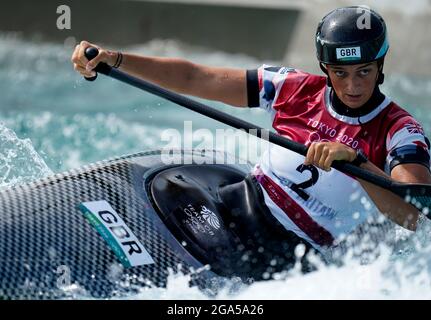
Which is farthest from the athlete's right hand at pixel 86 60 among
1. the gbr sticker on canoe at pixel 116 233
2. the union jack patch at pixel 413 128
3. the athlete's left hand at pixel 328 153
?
the union jack patch at pixel 413 128

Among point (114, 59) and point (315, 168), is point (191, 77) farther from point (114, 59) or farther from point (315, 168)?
point (315, 168)

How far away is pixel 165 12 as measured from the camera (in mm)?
10109

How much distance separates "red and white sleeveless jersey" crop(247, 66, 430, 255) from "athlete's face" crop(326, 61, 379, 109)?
0.26 ft

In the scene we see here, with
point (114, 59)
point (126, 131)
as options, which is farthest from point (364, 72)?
point (126, 131)

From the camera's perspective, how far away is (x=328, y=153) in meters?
3.13

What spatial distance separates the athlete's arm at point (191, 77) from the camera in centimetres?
381

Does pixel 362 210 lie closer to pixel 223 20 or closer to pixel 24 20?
pixel 223 20

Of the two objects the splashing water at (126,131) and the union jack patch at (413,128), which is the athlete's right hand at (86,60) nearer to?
the splashing water at (126,131)

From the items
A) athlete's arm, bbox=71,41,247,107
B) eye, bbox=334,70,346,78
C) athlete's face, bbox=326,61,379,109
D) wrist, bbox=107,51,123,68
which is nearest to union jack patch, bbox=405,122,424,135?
athlete's face, bbox=326,61,379,109

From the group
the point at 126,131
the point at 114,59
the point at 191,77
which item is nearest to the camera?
the point at 114,59

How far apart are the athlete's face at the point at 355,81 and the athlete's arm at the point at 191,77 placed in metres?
0.54

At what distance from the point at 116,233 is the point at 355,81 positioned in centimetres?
108

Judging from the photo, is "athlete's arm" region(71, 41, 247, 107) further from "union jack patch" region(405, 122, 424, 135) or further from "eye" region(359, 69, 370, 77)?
"union jack patch" region(405, 122, 424, 135)

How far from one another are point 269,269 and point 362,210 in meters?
0.44
